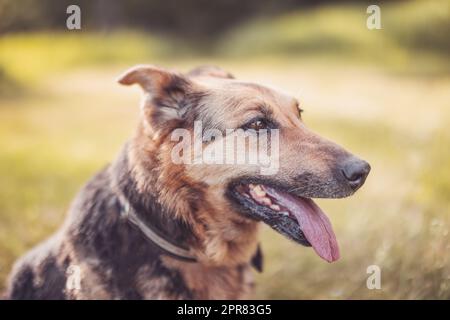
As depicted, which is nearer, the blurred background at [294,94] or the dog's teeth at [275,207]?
the dog's teeth at [275,207]

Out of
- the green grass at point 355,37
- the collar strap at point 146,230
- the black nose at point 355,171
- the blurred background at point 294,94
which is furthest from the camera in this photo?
the green grass at point 355,37

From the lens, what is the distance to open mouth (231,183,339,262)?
9.76 ft

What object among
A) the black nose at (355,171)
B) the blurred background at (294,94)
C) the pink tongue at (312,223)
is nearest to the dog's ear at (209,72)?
the blurred background at (294,94)

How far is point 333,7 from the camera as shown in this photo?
6.68 metres

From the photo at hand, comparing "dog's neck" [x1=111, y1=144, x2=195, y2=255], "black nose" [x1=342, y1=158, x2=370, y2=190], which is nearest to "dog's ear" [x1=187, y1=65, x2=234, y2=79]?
"dog's neck" [x1=111, y1=144, x2=195, y2=255]

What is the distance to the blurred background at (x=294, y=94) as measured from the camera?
168 inches

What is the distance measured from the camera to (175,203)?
10.1 feet

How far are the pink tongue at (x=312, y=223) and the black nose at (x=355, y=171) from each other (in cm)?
33

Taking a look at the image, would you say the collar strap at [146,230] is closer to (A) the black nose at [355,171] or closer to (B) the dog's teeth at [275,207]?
(B) the dog's teeth at [275,207]

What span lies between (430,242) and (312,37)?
4187 millimetres

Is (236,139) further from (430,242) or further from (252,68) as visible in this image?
(252,68)

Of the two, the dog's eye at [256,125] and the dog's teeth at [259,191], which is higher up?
the dog's eye at [256,125]

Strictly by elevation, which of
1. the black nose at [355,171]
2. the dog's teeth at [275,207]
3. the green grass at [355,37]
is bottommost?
the dog's teeth at [275,207]
